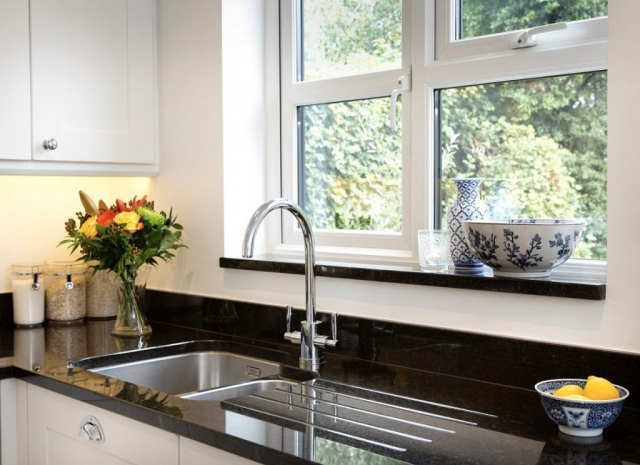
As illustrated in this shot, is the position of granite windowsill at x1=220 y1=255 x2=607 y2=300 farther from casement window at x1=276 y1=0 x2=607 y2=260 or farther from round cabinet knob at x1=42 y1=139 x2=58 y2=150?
round cabinet knob at x1=42 y1=139 x2=58 y2=150

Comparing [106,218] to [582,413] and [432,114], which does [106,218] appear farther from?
[582,413]

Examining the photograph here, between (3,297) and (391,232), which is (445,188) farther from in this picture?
(3,297)

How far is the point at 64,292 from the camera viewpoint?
97.0 inches

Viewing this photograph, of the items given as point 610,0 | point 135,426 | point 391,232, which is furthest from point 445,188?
point 135,426

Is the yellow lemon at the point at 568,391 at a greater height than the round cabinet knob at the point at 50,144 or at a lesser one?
lesser

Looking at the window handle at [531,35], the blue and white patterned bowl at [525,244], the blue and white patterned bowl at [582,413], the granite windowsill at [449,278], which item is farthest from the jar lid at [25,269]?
the blue and white patterned bowl at [582,413]

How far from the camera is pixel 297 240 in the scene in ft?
7.86

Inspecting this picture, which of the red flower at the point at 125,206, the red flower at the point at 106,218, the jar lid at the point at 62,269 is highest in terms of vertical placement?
the red flower at the point at 125,206

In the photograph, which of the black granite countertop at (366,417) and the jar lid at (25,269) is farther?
the jar lid at (25,269)

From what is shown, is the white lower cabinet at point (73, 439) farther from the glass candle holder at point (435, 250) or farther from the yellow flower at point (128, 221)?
the glass candle holder at point (435, 250)

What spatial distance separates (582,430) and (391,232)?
3.14ft

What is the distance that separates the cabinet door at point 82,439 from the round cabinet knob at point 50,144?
0.70m

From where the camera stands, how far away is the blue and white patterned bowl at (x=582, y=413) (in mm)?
1289

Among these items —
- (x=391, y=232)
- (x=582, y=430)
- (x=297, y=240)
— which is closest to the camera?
(x=582, y=430)
